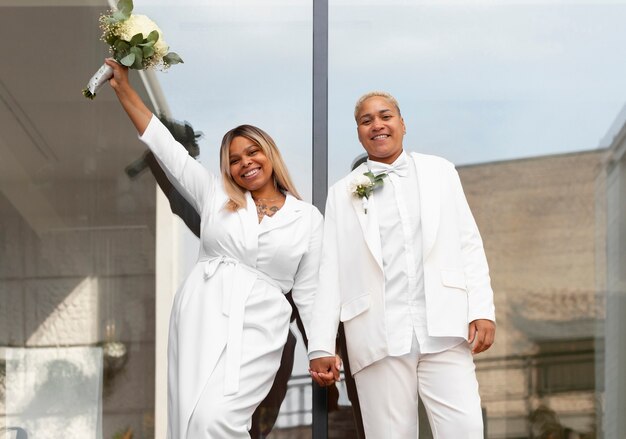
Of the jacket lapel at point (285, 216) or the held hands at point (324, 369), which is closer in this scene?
the held hands at point (324, 369)

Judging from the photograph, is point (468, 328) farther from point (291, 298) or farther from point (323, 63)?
point (323, 63)

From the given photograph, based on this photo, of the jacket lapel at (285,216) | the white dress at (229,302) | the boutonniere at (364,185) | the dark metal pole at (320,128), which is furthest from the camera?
the dark metal pole at (320,128)

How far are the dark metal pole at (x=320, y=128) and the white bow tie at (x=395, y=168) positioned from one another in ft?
1.42

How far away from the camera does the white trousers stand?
13.9ft

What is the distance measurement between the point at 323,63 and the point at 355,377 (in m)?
1.31

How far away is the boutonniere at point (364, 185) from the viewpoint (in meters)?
4.51

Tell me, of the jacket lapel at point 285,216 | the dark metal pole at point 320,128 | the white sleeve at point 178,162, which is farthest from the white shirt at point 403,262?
the white sleeve at point 178,162

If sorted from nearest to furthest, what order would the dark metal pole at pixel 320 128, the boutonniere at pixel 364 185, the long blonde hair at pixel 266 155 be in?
the boutonniere at pixel 364 185 < the long blonde hair at pixel 266 155 < the dark metal pole at pixel 320 128

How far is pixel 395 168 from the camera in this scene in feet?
15.0

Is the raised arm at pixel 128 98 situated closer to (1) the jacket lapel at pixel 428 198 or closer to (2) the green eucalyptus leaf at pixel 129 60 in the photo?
(2) the green eucalyptus leaf at pixel 129 60

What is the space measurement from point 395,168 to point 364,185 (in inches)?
5.6

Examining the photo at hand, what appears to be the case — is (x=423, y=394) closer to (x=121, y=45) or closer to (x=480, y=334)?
(x=480, y=334)

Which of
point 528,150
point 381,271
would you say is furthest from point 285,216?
point 528,150

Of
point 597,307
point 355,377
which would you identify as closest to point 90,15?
point 355,377
